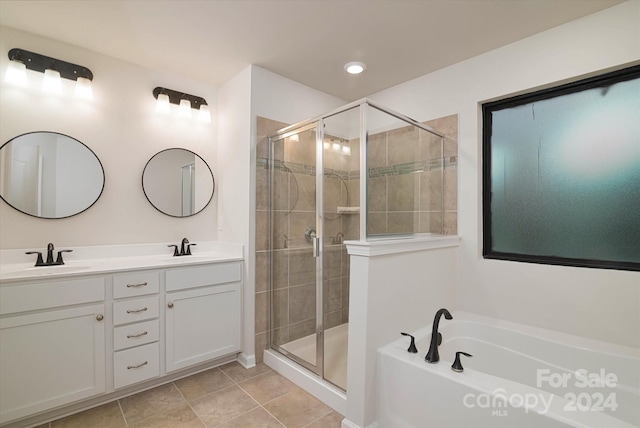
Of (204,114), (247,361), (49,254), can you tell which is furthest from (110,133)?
(247,361)

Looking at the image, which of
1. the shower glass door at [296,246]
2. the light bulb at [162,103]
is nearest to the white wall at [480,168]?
the shower glass door at [296,246]

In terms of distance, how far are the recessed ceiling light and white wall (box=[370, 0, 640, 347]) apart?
54 cm

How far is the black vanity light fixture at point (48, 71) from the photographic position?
197 centimetres

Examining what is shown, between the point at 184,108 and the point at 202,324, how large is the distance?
1.92 metres

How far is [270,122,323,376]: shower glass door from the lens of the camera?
2.28 meters

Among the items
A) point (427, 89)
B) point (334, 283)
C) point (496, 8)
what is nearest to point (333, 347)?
point (334, 283)

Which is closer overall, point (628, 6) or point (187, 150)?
point (628, 6)

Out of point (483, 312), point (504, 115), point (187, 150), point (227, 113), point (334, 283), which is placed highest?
point (227, 113)

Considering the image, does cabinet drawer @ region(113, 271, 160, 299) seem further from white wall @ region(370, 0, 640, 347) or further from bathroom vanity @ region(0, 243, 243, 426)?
white wall @ region(370, 0, 640, 347)

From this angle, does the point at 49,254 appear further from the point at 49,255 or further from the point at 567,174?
the point at 567,174

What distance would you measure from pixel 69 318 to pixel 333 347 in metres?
1.79

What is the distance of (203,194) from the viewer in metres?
2.80

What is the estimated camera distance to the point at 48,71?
2.06 metres

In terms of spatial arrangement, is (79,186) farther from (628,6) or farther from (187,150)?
(628,6)
